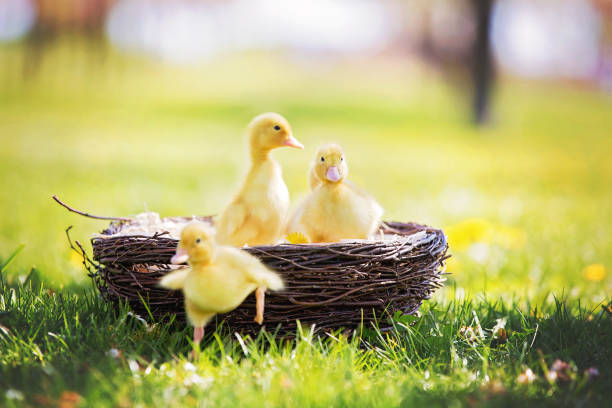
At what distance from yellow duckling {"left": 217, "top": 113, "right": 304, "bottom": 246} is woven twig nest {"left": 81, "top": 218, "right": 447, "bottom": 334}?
1.29ft

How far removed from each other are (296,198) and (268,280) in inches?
131

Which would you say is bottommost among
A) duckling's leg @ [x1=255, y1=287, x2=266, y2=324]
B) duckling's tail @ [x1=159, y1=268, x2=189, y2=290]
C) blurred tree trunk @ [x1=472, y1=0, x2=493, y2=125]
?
duckling's leg @ [x1=255, y1=287, x2=266, y2=324]

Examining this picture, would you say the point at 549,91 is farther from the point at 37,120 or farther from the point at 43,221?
the point at 43,221

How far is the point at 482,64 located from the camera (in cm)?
1530

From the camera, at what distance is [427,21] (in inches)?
598

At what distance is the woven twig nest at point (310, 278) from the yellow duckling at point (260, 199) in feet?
1.29

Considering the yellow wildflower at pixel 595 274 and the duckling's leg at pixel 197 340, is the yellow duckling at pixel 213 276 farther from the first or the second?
the yellow wildflower at pixel 595 274

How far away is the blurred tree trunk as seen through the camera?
14656mm

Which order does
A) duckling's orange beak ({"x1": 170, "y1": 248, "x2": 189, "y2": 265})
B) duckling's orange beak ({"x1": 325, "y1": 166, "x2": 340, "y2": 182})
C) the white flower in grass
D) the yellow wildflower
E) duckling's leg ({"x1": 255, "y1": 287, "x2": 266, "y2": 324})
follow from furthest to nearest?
the yellow wildflower < duckling's orange beak ({"x1": 325, "y1": 166, "x2": 340, "y2": 182}) < duckling's leg ({"x1": 255, "y1": 287, "x2": 266, "y2": 324}) < duckling's orange beak ({"x1": 170, "y1": 248, "x2": 189, "y2": 265}) < the white flower in grass

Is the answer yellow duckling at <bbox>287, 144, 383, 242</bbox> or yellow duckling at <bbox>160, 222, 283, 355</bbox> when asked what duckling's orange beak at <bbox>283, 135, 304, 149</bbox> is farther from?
yellow duckling at <bbox>160, 222, 283, 355</bbox>

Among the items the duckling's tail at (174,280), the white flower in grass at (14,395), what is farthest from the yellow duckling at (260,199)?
the white flower in grass at (14,395)

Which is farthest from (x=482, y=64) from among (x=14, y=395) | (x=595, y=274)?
(x=14, y=395)

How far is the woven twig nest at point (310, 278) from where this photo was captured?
241cm

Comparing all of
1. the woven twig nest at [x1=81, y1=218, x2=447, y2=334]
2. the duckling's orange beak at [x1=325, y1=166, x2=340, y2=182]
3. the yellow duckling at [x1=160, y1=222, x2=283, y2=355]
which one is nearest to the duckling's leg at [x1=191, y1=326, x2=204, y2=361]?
the yellow duckling at [x1=160, y1=222, x2=283, y2=355]
